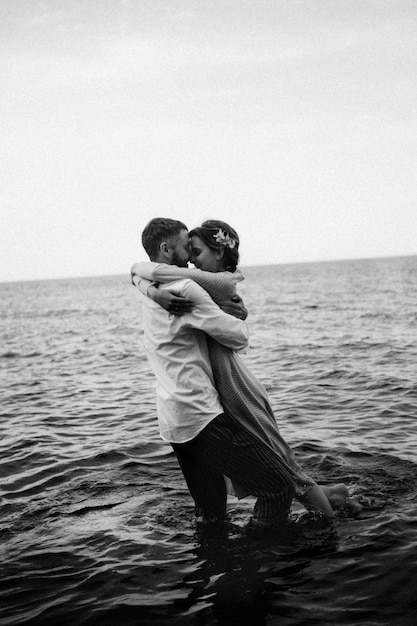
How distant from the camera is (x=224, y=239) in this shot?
13.6ft

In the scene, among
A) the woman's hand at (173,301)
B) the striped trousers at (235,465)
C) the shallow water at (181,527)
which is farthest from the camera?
the striped trousers at (235,465)

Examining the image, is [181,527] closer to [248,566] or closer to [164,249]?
[248,566]

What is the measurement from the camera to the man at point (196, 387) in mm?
3852

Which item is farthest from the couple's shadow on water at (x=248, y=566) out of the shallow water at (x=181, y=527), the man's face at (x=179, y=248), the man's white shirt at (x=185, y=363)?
the man's face at (x=179, y=248)

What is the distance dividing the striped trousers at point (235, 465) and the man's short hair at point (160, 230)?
1325 millimetres

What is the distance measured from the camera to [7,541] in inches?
199

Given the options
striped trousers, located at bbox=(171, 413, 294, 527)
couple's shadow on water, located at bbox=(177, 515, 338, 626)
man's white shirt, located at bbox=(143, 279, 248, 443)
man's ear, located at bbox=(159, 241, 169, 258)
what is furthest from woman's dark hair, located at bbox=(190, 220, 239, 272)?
couple's shadow on water, located at bbox=(177, 515, 338, 626)

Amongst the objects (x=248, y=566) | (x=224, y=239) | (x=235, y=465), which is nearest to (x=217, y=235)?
(x=224, y=239)

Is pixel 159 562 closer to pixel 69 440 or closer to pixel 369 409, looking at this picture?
pixel 69 440

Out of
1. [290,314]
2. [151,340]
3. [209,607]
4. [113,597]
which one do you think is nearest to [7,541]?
[113,597]

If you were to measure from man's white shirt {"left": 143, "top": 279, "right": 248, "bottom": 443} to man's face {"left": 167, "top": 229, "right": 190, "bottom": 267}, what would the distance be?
9.1 inches

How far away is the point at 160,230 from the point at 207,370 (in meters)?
1.04

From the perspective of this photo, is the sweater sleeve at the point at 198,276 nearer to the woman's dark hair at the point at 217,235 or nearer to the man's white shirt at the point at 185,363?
the man's white shirt at the point at 185,363

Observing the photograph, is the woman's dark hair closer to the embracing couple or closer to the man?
the embracing couple
